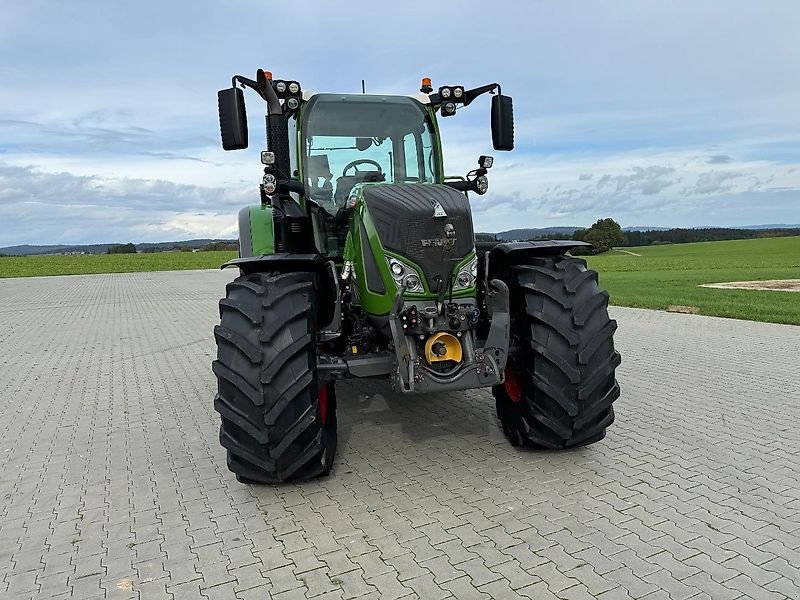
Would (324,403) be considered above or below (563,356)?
below

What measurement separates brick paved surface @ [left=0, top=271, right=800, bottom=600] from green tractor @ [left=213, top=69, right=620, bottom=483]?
0.37 metres

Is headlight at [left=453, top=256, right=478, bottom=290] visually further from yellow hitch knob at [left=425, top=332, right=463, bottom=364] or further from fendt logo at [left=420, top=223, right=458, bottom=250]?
yellow hitch knob at [left=425, top=332, right=463, bottom=364]

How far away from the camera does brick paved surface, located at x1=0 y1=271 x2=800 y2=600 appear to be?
3.12 m

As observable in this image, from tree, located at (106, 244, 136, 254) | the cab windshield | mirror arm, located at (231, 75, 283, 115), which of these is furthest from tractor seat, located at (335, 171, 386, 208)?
tree, located at (106, 244, 136, 254)

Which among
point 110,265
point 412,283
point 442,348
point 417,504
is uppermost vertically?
point 412,283

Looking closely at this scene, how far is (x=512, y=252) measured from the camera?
468 cm

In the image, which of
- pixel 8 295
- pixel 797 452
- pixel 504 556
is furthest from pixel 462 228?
pixel 8 295

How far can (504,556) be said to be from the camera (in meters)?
3.29

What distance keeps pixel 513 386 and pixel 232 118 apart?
9.40ft

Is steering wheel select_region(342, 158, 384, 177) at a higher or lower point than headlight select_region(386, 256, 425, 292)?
higher

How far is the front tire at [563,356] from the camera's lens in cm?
422

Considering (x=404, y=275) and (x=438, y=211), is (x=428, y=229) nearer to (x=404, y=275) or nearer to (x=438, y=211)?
(x=438, y=211)

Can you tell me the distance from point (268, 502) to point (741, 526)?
2.78 m

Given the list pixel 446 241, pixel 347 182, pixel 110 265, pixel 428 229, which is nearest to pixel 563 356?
pixel 446 241
